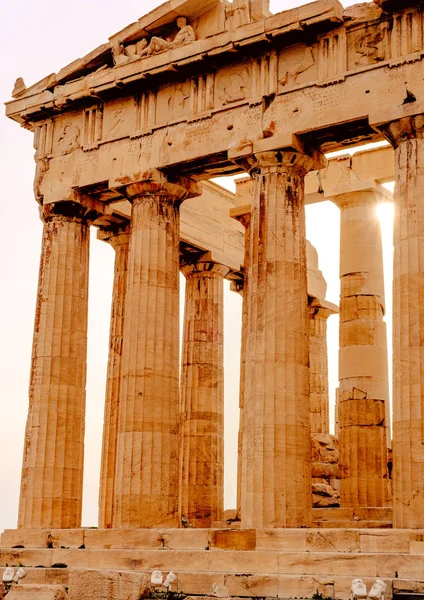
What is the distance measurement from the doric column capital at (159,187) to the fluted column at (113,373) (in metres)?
4.36

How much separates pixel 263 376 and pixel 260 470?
2189 mm

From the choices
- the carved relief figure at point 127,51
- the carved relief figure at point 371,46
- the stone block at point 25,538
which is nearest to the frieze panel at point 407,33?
the carved relief figure at point 371,46

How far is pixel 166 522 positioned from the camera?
27078 mm

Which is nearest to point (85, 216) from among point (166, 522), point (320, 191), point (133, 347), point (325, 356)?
point (133, 347)

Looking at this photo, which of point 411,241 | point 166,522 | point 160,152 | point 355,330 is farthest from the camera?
point 355,330

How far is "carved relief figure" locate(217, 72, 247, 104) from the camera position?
27750mm

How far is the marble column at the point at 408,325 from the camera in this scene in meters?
22.8

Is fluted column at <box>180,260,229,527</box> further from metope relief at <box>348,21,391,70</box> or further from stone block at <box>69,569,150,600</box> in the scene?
stone block at <box>69,569,150,600</box>

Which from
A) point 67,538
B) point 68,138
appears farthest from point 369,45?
point 67,538

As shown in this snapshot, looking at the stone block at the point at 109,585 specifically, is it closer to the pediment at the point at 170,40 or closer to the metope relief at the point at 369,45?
the metope relief at the point at 369,45

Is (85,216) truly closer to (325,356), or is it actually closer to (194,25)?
(194,25)

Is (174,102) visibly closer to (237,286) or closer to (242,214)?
(242,214)

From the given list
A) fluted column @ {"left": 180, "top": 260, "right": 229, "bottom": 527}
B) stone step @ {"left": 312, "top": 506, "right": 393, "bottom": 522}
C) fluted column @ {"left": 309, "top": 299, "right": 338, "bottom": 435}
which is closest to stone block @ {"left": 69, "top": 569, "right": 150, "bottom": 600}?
stone step @ {"left": 312, "top": 506, "right": 393, "bottom": 522}

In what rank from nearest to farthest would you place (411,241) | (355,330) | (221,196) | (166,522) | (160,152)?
(411,241) → (166,522) → (160,152) → (355,330) → (221,196)
